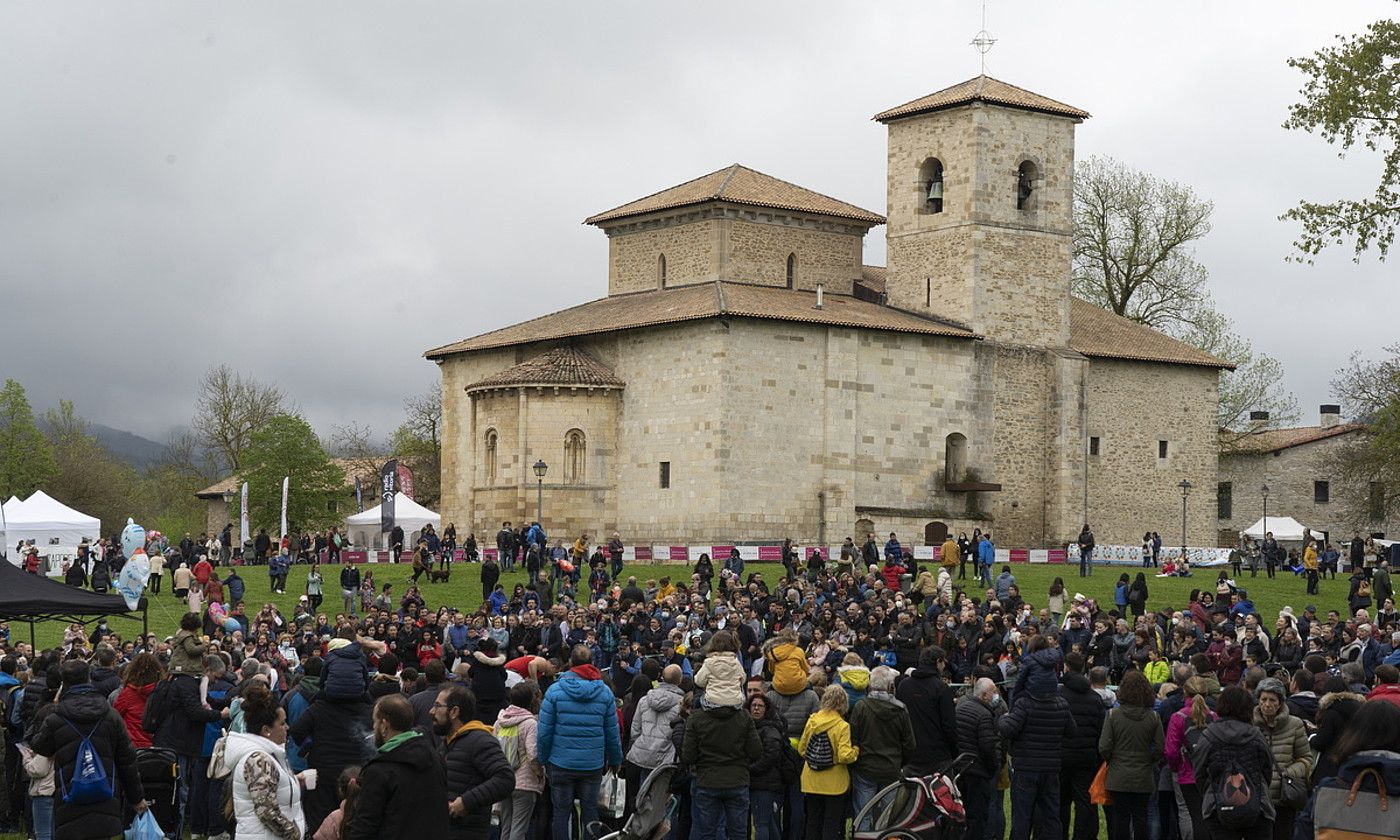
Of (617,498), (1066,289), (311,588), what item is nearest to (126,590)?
(311,588)

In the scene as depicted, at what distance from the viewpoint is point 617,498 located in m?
50.9

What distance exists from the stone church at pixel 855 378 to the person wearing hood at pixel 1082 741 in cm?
3384

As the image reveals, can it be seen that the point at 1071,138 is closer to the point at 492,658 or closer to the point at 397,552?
the point at 397,552

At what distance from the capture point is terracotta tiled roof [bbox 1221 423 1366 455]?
7412cm

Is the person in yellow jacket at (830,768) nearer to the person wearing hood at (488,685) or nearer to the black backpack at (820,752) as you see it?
the black backpack at (820,752)

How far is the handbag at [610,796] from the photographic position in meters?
13.5

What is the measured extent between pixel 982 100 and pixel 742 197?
282 inches

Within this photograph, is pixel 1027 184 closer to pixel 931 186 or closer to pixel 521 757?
pixel 931 186

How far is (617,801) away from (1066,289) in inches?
1688

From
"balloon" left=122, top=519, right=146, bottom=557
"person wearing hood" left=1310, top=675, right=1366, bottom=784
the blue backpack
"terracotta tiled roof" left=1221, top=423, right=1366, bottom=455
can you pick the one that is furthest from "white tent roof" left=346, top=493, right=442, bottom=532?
"person wearing hood" left=1310, top=675, right=1366, bottom=784

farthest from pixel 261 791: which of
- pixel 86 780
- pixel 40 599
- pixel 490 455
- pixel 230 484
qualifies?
pixel 230 484

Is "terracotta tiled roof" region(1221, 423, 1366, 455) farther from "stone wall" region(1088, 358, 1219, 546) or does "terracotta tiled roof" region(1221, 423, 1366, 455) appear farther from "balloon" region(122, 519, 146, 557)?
"balloon" region(122, 519, 146, 557)

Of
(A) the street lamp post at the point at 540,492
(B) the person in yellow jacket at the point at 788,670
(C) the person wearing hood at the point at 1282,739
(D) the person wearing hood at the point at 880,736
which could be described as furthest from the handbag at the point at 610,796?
(A) the street lamp post at the point at 540,492

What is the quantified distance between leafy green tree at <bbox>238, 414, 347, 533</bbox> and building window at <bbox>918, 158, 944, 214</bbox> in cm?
2916
